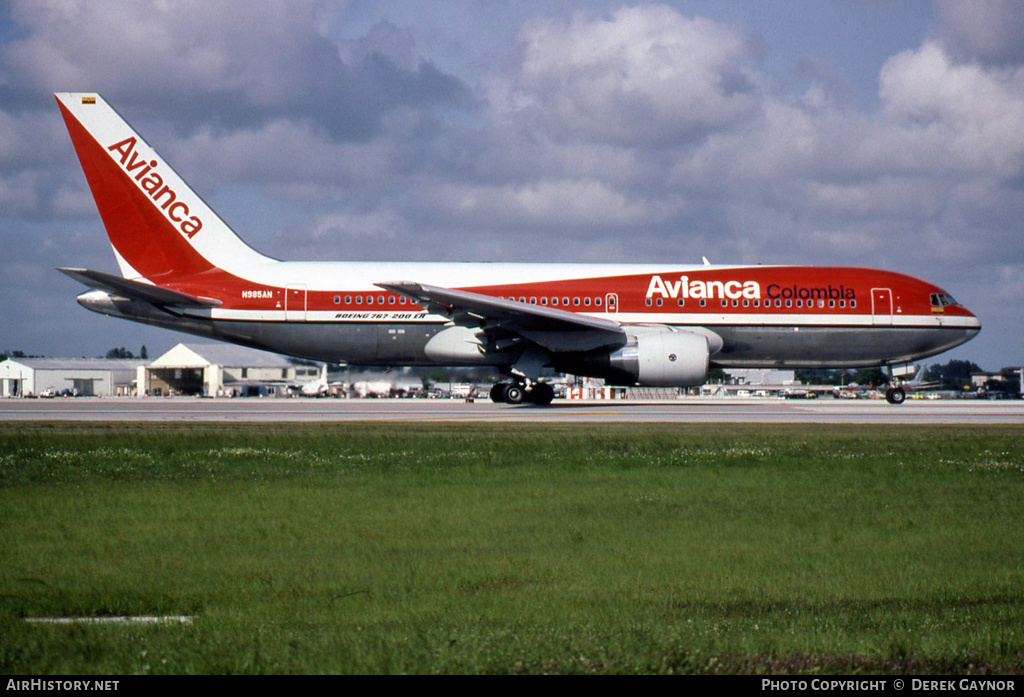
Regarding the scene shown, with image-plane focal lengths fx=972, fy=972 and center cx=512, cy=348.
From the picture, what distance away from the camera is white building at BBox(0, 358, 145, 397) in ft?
→ 285

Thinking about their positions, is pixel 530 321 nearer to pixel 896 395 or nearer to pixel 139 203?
pixel 139 203

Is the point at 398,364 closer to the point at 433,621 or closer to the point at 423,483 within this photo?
the point at 423,483

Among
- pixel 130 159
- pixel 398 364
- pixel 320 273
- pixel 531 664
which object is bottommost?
pixel 531 664

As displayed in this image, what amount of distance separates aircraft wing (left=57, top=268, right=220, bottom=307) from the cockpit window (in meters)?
22.2

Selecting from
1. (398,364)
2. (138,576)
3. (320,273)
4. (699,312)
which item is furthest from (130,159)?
(138,576)

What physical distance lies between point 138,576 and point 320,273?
2366cm

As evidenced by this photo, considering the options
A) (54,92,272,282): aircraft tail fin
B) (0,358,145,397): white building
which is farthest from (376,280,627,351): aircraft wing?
(0,358,145,397): white building

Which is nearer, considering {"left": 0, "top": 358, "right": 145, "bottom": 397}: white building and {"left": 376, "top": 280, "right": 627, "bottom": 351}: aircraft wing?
{"left": 376, "top": 280, "right": 627, "bottom": 351}: aircraft wing

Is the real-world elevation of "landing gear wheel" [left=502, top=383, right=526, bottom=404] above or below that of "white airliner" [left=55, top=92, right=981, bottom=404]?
below

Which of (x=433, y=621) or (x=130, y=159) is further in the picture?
(x=130, y=159)

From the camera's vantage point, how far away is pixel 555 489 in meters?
10.1

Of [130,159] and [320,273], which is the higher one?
[130,159]

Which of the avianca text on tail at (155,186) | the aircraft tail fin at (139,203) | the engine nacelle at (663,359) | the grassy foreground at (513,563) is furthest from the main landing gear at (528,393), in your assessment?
the grassy foreground at (513,563)

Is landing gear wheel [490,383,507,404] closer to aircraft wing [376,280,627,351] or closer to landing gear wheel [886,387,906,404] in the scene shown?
aircraft wing [376,280,627,351]
